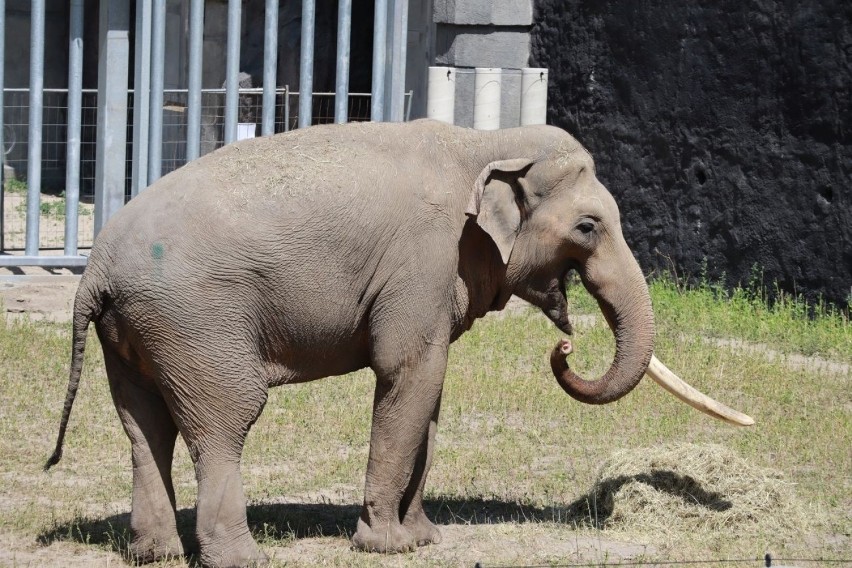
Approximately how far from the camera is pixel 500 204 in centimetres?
648

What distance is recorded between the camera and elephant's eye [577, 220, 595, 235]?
258 inches

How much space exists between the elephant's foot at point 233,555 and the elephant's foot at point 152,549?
0.86ft

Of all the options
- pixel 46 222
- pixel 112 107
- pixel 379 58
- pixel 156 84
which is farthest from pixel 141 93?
pixel 46 222

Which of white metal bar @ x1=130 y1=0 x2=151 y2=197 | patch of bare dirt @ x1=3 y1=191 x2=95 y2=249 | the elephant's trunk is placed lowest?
patch of bare dirt @ x1=3 y1=191 x2=95 y2=249

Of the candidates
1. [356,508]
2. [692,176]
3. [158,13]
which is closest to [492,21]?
[692,176]

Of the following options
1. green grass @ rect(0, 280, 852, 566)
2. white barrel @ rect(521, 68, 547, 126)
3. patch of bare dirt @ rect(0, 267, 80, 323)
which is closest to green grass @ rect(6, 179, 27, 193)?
patch of bare dirt @ rect(0, 267, 80, 323)

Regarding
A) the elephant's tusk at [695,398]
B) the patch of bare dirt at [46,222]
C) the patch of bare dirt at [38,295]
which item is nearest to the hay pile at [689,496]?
the elephant's tusk at [695,398]

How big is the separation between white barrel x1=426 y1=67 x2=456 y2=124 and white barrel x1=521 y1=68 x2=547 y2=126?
777mm

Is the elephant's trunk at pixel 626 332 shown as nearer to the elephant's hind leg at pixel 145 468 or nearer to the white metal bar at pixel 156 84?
the elephant's hind leg at pixel 145 468

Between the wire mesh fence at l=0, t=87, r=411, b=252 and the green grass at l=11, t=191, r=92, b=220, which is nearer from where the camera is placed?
the wire mesh fence at l=0, t=87, r=411, b=252

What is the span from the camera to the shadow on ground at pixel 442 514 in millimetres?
6855

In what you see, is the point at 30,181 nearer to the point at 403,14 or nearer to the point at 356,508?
the point at 403,14

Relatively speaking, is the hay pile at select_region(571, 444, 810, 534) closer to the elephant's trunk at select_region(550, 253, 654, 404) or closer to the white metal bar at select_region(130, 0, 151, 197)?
A: the elephant's trunk at select_region(550, 253, 654, 404)

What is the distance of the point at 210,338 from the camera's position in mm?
5949
